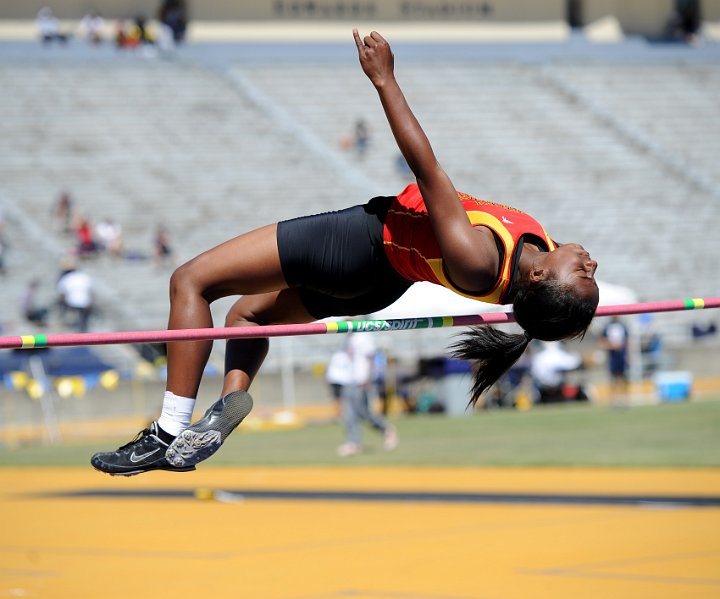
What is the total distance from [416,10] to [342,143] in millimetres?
8920

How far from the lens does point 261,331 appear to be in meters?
5.70

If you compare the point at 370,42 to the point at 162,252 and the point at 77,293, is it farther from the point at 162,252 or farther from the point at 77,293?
the point at 162,252

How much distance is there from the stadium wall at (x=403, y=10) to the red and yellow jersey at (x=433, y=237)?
33265 mm

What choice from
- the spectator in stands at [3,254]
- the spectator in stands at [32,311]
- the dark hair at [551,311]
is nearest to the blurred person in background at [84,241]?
the spectator in stands at [3,254]

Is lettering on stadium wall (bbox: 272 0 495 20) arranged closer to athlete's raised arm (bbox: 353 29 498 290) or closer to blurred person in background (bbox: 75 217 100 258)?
blurred person in background (bbox: 75 217 100 258)

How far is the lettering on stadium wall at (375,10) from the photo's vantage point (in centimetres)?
3984

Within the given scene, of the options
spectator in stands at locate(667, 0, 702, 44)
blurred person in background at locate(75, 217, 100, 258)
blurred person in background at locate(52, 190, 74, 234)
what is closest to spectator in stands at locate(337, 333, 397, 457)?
blurred person in background at locate(75, 217, 100, 258)

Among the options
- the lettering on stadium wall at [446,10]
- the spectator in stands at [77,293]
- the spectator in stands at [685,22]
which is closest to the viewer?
the spectator in stands at [77,293]

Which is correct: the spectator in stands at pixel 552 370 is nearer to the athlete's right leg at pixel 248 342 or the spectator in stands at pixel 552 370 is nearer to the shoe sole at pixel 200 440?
the athlete's right leg at pixel 248 342

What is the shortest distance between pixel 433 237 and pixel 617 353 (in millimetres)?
17122

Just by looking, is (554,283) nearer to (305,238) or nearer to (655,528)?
(305,238)

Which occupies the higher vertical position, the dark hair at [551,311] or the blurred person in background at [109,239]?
the dark hair at [551,311]

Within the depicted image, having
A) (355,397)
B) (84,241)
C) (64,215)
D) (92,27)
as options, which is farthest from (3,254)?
(355,397)

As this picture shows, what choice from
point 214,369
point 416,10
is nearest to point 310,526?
point 214,369
